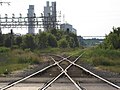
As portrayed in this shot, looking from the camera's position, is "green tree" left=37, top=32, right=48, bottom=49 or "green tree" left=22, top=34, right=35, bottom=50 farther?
"green tree" left=37, top=32, right=48, bottom=49

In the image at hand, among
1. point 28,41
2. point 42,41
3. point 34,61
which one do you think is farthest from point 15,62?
point 42,41

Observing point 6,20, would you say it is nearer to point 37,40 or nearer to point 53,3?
point 37,40

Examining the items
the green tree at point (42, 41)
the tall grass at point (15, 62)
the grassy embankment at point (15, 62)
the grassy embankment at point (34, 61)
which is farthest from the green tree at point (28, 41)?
the tall grass at point (15, 62)

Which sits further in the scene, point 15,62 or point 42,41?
point 42,41

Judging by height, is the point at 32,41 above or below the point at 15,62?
above

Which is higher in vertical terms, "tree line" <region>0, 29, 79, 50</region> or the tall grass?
"tree line" <region>0, 29, 79, 50</region>

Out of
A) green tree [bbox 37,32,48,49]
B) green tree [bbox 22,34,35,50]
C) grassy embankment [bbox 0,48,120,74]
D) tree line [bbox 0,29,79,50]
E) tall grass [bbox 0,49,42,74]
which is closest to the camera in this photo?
tall grass [bbox 0,49,42,74]

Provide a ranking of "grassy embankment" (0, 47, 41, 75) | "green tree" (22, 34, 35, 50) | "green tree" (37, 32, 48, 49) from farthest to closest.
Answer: "green tree" (37, 32, 48, 49), "green tree" (22, 34, 35, 50), "grassy embankment" (0, 47, 41, 75)

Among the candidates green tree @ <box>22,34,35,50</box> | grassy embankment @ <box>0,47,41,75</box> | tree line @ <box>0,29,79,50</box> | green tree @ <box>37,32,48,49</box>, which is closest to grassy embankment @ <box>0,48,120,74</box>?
grassy embankment @ <box>0,47,41,75</box>

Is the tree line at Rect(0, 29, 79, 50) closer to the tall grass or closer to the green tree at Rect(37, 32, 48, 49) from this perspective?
the green tree at Rect(37, 32, 48, 49)

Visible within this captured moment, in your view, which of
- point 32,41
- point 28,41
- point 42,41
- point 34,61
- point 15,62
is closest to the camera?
point 15,62

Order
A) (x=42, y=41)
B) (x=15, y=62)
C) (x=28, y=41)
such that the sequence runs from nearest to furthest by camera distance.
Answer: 1. (x=15, y=62)
2. (x=28, y=41)
3. (x=42, y=41)

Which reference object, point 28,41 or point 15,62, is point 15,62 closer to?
point 15,62

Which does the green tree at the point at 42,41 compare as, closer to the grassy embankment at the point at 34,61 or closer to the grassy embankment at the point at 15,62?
the grassy embankment at the point at 34,61
